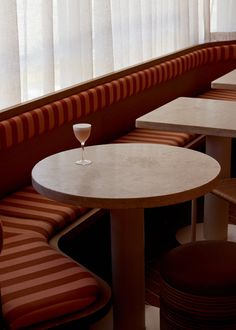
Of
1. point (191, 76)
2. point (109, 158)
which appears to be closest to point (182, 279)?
point (109, 158)

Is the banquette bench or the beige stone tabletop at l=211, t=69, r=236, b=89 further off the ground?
the beige stone tabletop at l=211, t=69, r=236, b=89

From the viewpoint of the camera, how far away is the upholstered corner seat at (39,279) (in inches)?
94.3

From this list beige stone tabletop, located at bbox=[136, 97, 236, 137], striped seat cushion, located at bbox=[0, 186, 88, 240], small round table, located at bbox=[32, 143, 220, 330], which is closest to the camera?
small round table, located at bbox=[32, 143, 220, 330]

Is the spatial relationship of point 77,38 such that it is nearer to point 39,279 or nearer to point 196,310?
point 39,279

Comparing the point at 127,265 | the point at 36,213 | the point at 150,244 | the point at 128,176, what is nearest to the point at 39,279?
the point at 127,265

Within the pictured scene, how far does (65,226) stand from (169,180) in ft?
2.75

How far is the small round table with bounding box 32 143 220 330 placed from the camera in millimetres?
2492

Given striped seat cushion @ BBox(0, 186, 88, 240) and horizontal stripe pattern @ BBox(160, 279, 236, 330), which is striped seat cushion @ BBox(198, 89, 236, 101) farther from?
horizontal stripe pattern @ BBox(160, 279, 236, 330)

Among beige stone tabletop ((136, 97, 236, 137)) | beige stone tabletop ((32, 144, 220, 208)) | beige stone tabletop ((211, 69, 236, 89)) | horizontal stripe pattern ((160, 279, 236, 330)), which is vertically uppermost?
beige stone tabletop ((211, 69, 236, 89))

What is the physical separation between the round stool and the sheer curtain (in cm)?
154

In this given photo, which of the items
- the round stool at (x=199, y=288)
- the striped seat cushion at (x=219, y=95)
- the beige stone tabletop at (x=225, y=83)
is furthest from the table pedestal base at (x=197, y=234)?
the striped seat cushion at (x=219, y=95)

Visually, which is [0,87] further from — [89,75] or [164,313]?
[164,313]

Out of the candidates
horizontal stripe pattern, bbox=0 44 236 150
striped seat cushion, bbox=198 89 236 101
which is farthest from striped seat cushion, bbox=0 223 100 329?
striped seat cushion, bbox=198 89 236 101

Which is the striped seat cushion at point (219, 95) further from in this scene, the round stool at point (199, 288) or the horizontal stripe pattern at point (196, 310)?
the horizontal stripe pattern at point (196, 310)
